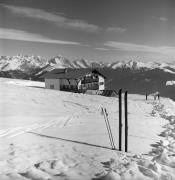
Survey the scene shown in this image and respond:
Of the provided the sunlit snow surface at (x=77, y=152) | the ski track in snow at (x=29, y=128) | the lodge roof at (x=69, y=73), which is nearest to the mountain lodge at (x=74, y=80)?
the lodge roof at (x=69, y=73)

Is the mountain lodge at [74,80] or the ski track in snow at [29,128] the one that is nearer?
the ski track in snow at [29,128]

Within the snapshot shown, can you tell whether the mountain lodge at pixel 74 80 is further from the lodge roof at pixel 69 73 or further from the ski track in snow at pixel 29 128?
the ski track in snow at pixel 29 128

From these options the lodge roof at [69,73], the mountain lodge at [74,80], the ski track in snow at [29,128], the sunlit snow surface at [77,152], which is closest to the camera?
the sunlit snow surface at [77,152]

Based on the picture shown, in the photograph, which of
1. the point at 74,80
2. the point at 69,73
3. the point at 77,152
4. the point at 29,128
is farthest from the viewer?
the point at 69,73

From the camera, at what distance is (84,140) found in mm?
9758

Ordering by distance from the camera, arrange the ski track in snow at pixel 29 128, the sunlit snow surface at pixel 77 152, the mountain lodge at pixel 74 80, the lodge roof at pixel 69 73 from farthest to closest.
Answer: the lodge roof at pixel 69 73 → the mountain lodge at pixel 74 80 → the ski track in snow at pixel 29 128 → the sunlit snow surface at pixel 77 152

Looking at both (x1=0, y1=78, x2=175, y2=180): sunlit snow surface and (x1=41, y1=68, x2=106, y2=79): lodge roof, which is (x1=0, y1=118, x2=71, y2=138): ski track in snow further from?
(x1=41, y1=68, x2=106, y2=79): lodge roof

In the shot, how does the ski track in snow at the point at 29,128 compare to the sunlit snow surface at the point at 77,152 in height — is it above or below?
above

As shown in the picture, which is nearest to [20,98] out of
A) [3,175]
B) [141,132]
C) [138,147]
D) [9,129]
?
[9,129]

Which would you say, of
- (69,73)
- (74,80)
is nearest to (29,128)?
(74,80)

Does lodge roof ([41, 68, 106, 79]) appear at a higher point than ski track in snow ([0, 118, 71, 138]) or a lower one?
higher

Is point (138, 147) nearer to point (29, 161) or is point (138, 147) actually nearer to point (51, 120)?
point (29, 161)

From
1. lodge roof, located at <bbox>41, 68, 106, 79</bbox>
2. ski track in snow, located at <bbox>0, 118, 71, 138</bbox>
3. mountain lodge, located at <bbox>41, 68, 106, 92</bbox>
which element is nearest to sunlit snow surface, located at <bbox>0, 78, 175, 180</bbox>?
ski track in snow, located at <bbox>0, 118, 71, 138</bbox>

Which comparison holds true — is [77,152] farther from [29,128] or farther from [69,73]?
[69,73]
